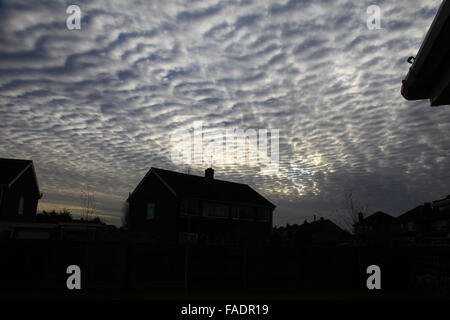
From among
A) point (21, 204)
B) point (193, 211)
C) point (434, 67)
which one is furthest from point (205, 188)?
point (434, 67)

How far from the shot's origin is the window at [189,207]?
34.8 m

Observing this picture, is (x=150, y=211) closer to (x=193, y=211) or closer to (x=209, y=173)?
(x=193, y=211)

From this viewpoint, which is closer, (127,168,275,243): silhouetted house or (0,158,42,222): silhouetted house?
(0,158,42,222): silhouetted house

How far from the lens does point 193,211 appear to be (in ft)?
117

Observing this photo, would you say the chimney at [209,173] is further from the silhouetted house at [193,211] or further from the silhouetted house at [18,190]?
the silhouetted house at [18,190]

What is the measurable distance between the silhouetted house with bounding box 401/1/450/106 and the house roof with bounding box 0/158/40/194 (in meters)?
35.4

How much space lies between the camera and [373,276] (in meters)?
17.2

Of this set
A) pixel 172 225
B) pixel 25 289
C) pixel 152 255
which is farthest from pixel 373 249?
pixel 172 225

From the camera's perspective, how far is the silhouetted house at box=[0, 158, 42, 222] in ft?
107

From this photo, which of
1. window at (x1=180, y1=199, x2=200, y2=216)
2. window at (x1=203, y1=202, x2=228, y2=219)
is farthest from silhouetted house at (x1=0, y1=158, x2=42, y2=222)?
window at (x1=203, y1=202, x2=228, y2=219)

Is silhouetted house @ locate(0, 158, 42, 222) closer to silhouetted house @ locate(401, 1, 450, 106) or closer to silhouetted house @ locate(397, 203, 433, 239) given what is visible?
silhouetted house @ locate(401, 1, 450, 106)

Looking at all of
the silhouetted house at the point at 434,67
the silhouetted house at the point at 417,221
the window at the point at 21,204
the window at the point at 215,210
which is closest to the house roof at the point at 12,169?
the window at the point at 21,204
